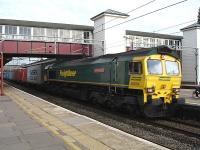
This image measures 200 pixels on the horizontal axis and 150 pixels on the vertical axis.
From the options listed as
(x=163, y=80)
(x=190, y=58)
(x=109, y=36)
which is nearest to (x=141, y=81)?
(x=163, y=80)

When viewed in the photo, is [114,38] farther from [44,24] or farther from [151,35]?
[151,35]

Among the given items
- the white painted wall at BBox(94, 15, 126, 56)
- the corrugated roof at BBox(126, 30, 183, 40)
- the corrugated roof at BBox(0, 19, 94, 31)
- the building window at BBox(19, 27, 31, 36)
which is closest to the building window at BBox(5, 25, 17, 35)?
the corrugated roof at BBox(0, 19, 94, 31)

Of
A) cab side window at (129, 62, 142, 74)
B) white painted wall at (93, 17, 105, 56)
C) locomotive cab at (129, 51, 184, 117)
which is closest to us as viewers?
locomotive cab at (129, 51, 184, 117)

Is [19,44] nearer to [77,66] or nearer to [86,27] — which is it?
[86,27]

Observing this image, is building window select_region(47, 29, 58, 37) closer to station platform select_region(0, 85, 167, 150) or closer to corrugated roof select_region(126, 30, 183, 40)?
corrugated roof select_region(126, 30, 183, 40)

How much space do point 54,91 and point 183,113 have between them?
615 inches

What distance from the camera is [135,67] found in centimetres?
1553

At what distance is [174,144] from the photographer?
32.9ft

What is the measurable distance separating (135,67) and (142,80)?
0.91 metres

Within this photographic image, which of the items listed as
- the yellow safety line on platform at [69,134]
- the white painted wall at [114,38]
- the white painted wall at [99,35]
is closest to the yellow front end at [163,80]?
the yellow safety line on platform at [69,134]

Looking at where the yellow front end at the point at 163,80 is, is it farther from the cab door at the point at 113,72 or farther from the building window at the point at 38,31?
the building window at the point at 38,31

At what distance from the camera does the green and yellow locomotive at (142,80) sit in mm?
14852

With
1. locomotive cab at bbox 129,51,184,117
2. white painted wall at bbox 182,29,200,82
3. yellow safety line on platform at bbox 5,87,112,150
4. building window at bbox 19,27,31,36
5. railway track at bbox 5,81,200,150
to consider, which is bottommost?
railway track at bbox 5,81,200,150

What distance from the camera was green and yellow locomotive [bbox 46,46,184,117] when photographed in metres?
14.9
